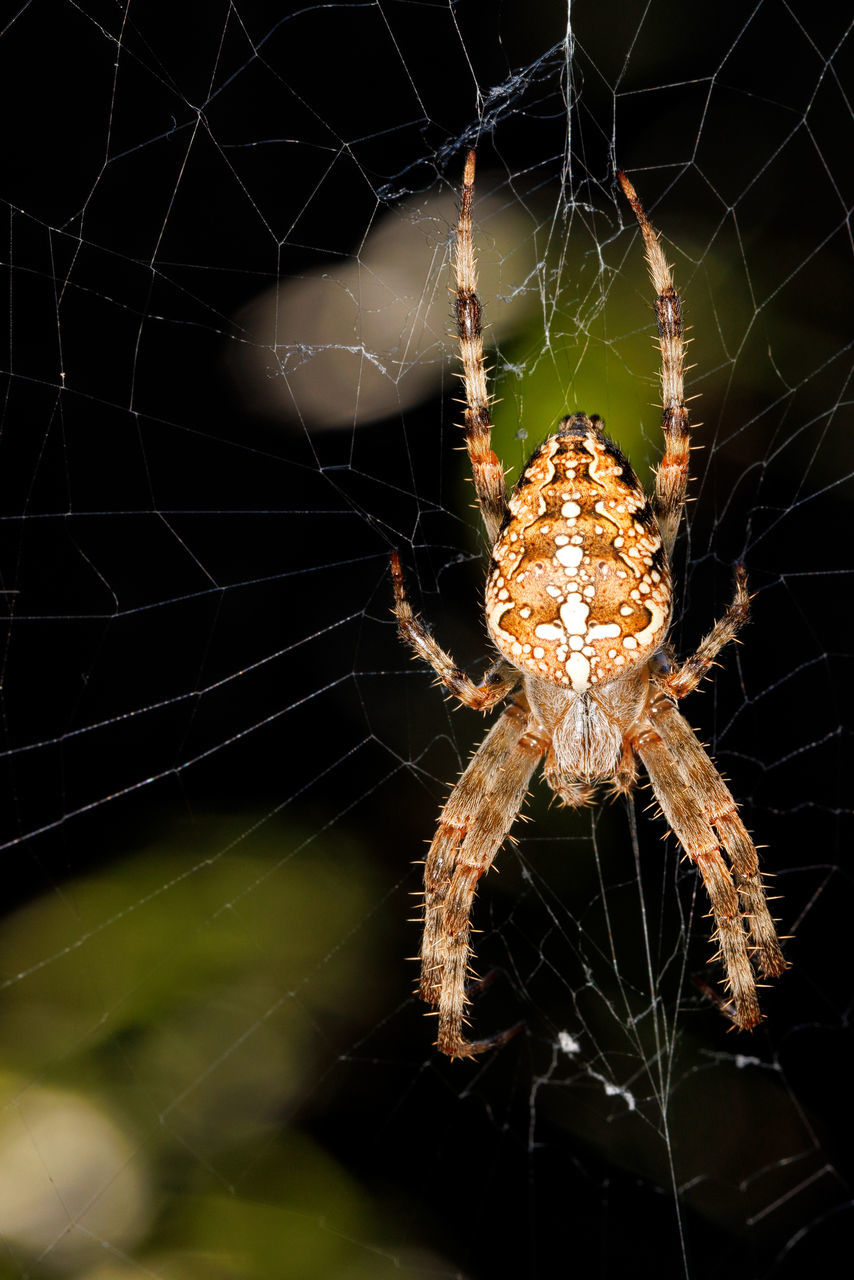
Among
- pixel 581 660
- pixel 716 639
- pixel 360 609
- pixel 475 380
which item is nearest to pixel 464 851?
pixel 581 660

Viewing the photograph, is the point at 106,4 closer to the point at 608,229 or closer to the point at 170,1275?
the point at 608,229

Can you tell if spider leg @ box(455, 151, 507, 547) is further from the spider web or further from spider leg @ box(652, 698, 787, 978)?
spider leg @ box(652, 698, 787, 978)

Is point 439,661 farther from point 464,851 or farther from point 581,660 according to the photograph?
point 464,851

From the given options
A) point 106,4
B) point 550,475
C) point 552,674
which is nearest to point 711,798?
point 552,674

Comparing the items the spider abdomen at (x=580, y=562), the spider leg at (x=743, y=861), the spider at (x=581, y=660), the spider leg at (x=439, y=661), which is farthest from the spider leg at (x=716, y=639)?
the spider leg at (x=439, y=661)

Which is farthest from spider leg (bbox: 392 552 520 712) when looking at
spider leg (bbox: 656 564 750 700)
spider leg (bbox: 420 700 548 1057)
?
spider leg (bbox: 656 564 750 700)

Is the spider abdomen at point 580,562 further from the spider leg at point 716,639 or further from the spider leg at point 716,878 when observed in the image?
the spider leg at point 716,878
